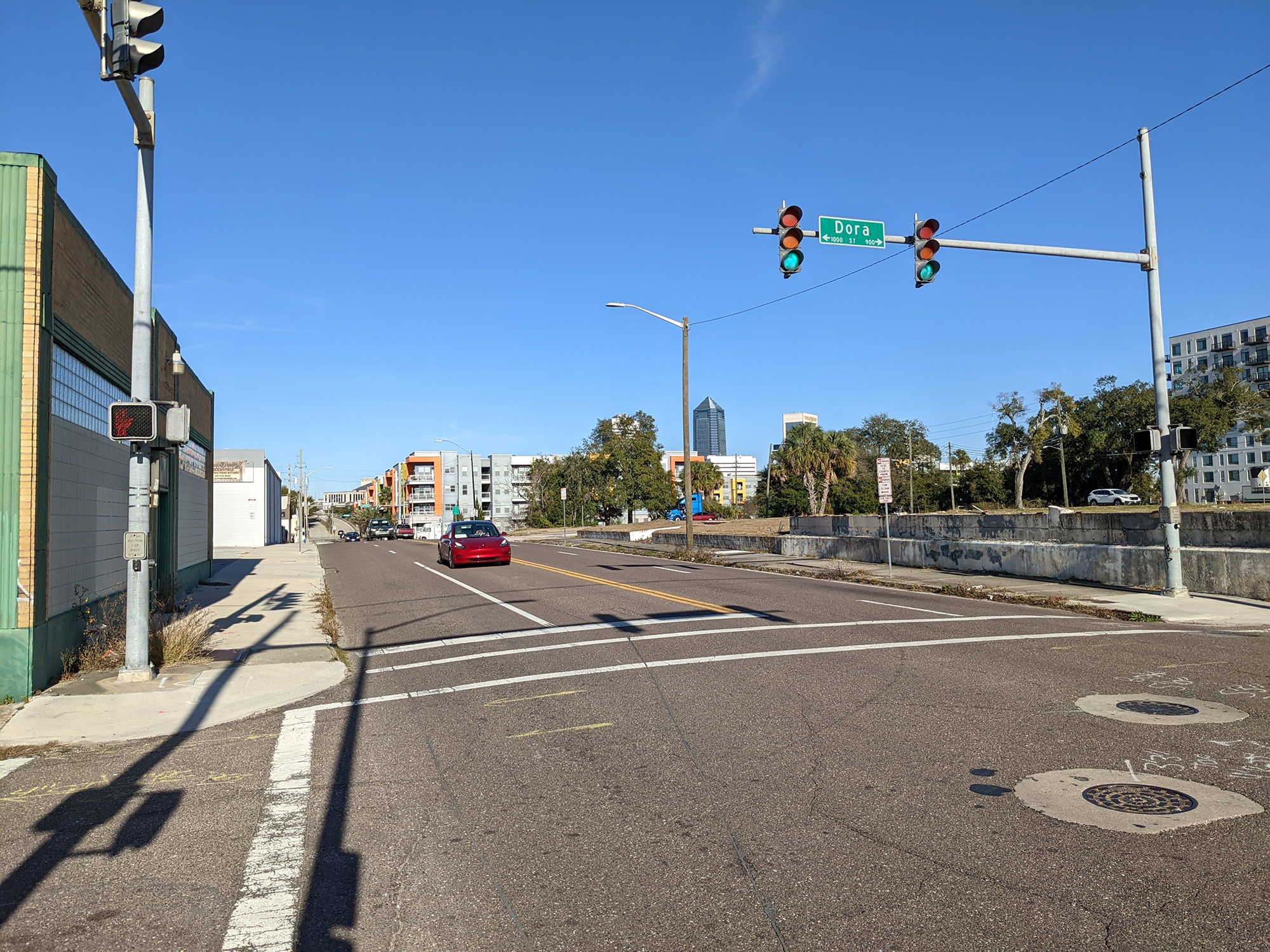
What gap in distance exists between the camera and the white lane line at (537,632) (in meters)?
12.1

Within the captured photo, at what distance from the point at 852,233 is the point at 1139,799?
35.7ft

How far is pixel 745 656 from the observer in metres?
10.4

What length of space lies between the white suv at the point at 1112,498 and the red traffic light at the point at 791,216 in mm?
62699

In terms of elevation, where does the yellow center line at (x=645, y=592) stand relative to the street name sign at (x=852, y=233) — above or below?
below

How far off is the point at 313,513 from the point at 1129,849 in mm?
178862

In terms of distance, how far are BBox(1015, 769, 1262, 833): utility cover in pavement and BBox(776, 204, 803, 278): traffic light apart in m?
9.13

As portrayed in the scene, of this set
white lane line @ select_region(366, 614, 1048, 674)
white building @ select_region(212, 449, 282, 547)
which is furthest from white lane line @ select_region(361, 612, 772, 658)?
white building @ select_region(212, 449, 282, 547)

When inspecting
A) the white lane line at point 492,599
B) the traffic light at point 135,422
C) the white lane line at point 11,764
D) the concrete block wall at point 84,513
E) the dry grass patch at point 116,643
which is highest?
the traffic light at point 135,422

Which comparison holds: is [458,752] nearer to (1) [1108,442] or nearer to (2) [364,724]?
(2) [364,724]

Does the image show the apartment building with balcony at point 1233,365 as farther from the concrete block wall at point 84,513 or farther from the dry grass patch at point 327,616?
the concrete block wall at point 84,513

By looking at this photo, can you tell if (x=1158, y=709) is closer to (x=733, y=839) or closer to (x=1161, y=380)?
(x=733, y=839)

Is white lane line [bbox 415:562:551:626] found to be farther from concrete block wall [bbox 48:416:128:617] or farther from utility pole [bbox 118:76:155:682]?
concrete block wall [bbox 48:416:128:617]

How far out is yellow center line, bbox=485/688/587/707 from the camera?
27.3 feet

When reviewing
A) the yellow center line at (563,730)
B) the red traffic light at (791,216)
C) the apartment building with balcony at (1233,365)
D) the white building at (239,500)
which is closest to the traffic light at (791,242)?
the red traffic light at (791,216)
